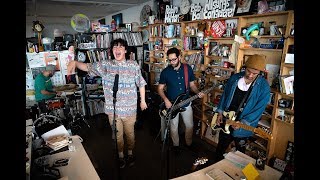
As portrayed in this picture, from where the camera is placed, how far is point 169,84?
331 cm

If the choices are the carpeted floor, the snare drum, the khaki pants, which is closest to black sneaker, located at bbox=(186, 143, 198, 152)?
the carpeted floor

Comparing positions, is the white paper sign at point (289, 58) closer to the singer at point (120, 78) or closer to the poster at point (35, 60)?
the singer at point (120, 78)

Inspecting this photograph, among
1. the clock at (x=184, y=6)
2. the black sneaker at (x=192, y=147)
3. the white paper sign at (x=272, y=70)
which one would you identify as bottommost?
the black sneaker at (x=192, y=147)

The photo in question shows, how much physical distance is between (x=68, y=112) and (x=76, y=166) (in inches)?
121

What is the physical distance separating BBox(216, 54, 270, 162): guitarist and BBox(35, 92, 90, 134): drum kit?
10.5 ft

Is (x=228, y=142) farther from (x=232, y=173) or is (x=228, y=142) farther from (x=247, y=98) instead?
(x=232, y=173)

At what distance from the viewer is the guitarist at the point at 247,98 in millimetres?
2328

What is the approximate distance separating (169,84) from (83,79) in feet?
8.43

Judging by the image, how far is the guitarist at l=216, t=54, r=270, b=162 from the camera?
7.64ft

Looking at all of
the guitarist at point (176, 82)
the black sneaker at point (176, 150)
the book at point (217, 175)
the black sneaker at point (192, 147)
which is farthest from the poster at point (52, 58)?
the book at point (217, 175)

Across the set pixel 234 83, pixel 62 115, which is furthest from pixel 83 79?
pixel 234 83

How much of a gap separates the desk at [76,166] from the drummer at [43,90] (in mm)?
2413

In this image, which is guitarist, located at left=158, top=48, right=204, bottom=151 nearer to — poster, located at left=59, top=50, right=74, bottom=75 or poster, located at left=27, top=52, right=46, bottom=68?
poster, located at left=59, top=50, right=74, bottom=75
